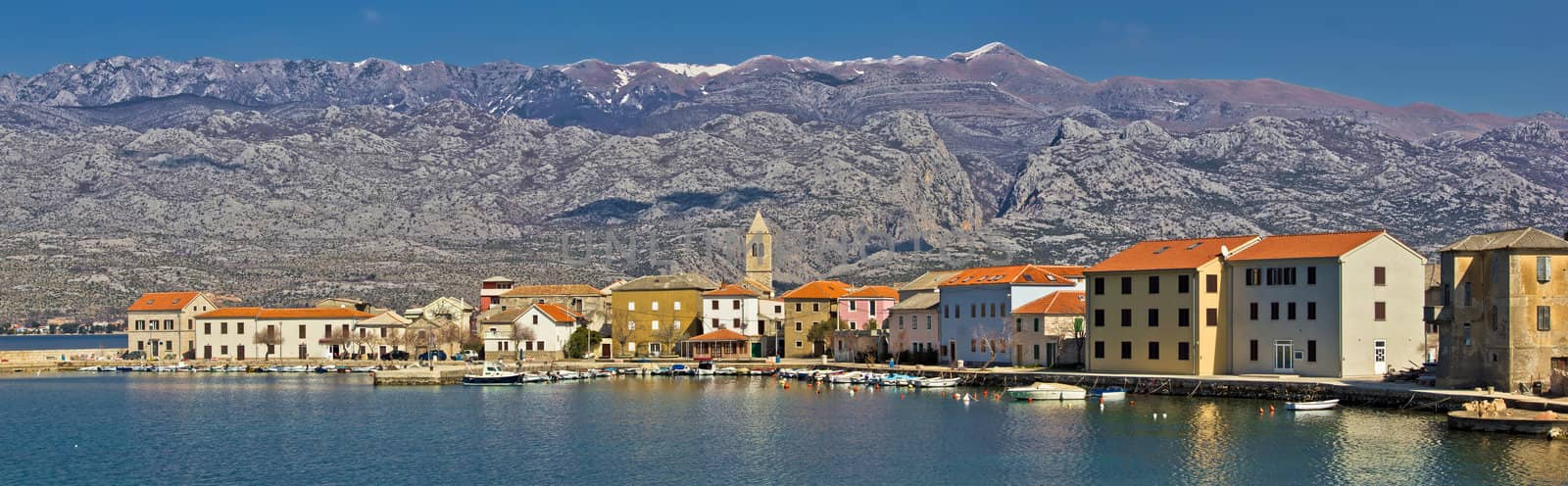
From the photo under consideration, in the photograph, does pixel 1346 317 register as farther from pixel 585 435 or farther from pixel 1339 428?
pixel 585 435

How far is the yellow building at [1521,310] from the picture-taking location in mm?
62406

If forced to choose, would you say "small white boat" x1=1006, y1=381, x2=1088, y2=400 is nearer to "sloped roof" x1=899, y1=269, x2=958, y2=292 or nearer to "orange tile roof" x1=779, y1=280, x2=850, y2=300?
"sloped roof" x1=899, y1=269, x2=958, y2=292

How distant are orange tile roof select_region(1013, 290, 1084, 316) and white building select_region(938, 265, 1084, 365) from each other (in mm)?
762

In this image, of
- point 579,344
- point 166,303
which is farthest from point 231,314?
point 579,344

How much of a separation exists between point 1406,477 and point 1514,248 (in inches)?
694

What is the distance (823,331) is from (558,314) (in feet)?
67.1

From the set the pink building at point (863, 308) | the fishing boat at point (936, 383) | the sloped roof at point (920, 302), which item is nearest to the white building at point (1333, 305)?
the fishing boat at point (936, 383)

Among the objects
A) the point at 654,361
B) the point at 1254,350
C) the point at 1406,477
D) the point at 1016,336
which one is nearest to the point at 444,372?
the point at 654,361

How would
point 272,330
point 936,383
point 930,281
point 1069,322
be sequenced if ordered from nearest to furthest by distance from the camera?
point 936,383 → point 1069,322 → point 930,281 → point 272,330

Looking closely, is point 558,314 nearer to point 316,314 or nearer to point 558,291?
point 558,291

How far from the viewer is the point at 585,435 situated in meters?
65.0


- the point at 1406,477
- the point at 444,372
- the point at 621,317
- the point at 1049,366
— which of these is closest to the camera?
the point at 1406,477

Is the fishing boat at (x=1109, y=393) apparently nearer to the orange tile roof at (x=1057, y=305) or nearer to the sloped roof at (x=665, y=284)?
the orange tile roof at (x=1057, y=305)

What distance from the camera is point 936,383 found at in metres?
87.9
